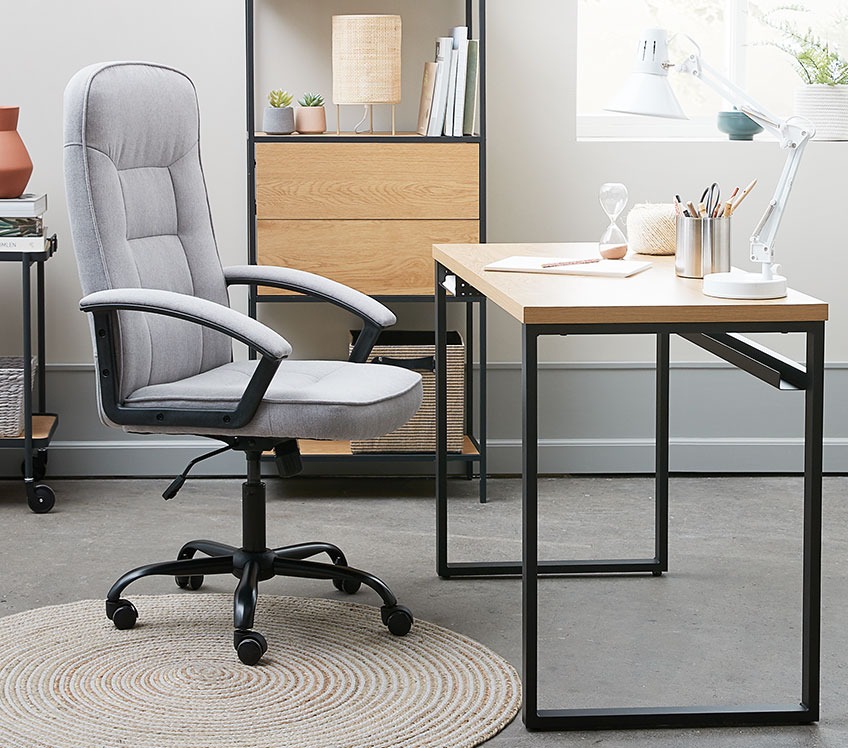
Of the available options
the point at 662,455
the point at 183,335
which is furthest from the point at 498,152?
the point at 183,335

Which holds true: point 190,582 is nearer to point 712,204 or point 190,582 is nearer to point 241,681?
point 241,681

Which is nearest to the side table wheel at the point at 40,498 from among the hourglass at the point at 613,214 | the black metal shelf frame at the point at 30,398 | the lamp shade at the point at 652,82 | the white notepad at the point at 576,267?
the black metal shelf frame at the point at 30,398

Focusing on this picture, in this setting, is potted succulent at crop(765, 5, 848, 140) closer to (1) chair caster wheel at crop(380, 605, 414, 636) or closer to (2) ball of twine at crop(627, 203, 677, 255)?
(2) ball of twine at crop(627, 203, 677, 255)

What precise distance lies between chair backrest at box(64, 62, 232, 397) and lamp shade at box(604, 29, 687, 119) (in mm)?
1016

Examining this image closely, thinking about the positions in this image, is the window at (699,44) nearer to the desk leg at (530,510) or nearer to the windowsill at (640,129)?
the windowsill at (640,129)

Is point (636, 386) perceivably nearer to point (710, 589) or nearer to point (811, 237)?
point (811, 237)

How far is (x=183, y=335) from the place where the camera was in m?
2.69

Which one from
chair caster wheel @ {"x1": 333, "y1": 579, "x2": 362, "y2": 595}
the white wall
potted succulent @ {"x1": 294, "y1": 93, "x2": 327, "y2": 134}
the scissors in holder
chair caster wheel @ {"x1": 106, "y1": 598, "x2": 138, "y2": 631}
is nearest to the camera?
the scissors in holder

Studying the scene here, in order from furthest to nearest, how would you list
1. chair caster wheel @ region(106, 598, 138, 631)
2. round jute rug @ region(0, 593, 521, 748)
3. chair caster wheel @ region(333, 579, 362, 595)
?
chair caster wheel @ region(333, 579, 362, 595), chair caster wheel @ region(106, 598, 138, 631), round jute rug @ region(0, 593, 521, 748)

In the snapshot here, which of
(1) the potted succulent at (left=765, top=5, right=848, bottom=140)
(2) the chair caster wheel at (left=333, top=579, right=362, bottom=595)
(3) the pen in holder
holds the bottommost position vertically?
(2) the chair caster wheel at (left=333, top=579, right=362, bottom=595)

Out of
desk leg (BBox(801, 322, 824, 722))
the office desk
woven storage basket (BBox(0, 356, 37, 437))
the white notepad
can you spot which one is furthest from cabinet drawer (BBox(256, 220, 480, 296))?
desk leg (BBox(801, 322, 824, 722))

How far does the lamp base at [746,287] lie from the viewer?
81.2 inches

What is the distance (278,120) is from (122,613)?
62.4 inches

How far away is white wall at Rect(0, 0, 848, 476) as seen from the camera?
12.4 ft
